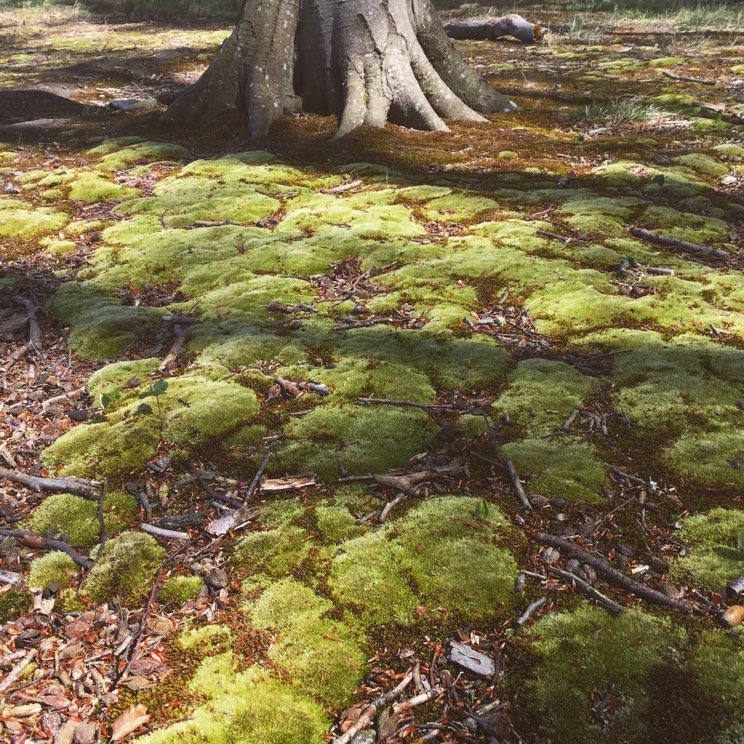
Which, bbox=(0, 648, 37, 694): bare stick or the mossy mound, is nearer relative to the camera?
bbox=(0, 648, 37, 694): bare stick

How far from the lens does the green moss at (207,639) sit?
3.11 meters

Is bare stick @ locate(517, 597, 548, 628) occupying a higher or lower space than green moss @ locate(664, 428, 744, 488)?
lower

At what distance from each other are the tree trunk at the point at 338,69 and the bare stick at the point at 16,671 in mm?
10893

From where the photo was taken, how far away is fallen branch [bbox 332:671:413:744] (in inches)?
104

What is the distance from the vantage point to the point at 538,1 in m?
36.6

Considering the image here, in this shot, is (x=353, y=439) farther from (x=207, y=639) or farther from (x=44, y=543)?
(x=44, y=543)

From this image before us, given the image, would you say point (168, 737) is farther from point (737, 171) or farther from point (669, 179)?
point (737, 171)

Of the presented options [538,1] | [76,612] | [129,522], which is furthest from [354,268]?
[538,1]

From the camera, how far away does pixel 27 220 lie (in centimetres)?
930

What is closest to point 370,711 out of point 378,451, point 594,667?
point 594,667

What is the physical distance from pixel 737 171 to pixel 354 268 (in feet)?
25.3

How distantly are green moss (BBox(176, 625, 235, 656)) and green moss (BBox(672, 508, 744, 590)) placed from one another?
274 cm

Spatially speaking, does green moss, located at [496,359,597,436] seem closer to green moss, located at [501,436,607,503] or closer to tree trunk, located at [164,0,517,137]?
green moss, located at [501,436,607,503]

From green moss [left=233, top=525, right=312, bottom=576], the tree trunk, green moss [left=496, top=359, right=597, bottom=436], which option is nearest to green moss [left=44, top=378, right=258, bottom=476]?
green moss [left=233, top=525, right=312, bottom=576]
